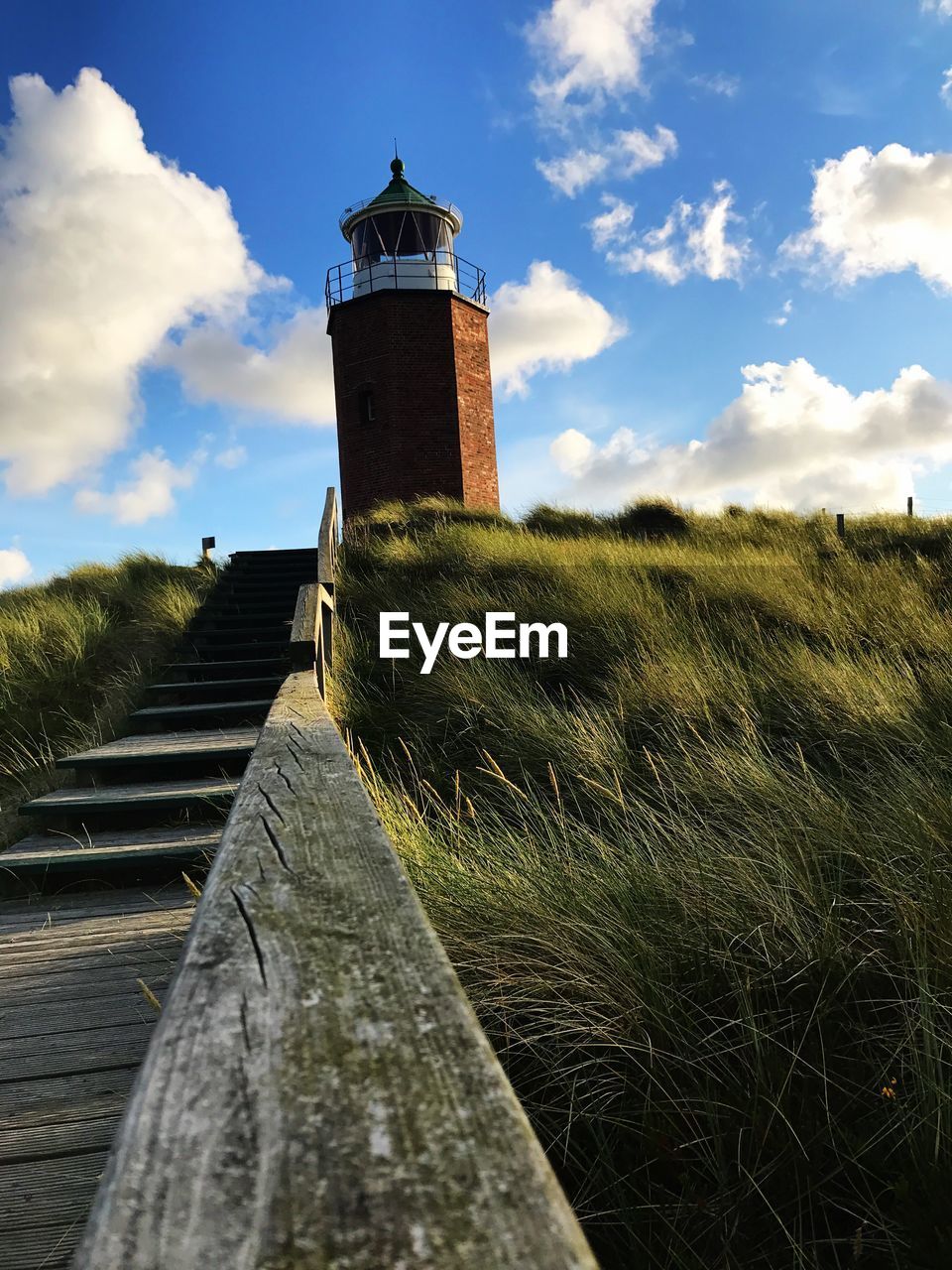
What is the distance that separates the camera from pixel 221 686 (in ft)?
21.0

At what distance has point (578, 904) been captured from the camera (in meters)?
2.31

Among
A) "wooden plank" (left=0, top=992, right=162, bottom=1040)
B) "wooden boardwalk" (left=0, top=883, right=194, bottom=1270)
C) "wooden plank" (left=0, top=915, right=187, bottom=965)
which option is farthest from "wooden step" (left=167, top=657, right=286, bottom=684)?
"wooden plank" (left=0, top=992, right=162, bottom=1040)

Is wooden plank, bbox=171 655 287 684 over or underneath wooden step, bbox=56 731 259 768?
over

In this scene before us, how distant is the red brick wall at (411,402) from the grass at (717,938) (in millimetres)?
14682

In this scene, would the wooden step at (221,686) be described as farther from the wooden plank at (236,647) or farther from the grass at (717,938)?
the grass at (717,938)

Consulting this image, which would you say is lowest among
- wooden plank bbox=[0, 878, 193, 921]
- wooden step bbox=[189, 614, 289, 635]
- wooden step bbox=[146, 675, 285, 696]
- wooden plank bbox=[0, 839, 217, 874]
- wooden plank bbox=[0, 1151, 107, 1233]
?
wooden plank bbox=[0, 1151, 107, 1233]

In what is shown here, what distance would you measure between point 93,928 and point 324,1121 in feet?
9.48

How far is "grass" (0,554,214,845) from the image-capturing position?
6.14 meters

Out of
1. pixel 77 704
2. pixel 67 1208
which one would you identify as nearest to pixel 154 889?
pixel 67 1208

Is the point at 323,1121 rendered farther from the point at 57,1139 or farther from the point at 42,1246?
the point at 57,1139

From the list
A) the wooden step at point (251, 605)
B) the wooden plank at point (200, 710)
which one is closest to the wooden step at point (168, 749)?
the wooden plank at point (200, 710)

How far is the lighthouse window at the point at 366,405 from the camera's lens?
20.3 m

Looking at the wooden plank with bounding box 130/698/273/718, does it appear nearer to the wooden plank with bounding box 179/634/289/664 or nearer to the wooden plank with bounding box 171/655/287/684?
the wooden plank with bounding box 171/655/287/684

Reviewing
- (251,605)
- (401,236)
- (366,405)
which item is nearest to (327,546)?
(251,605)
